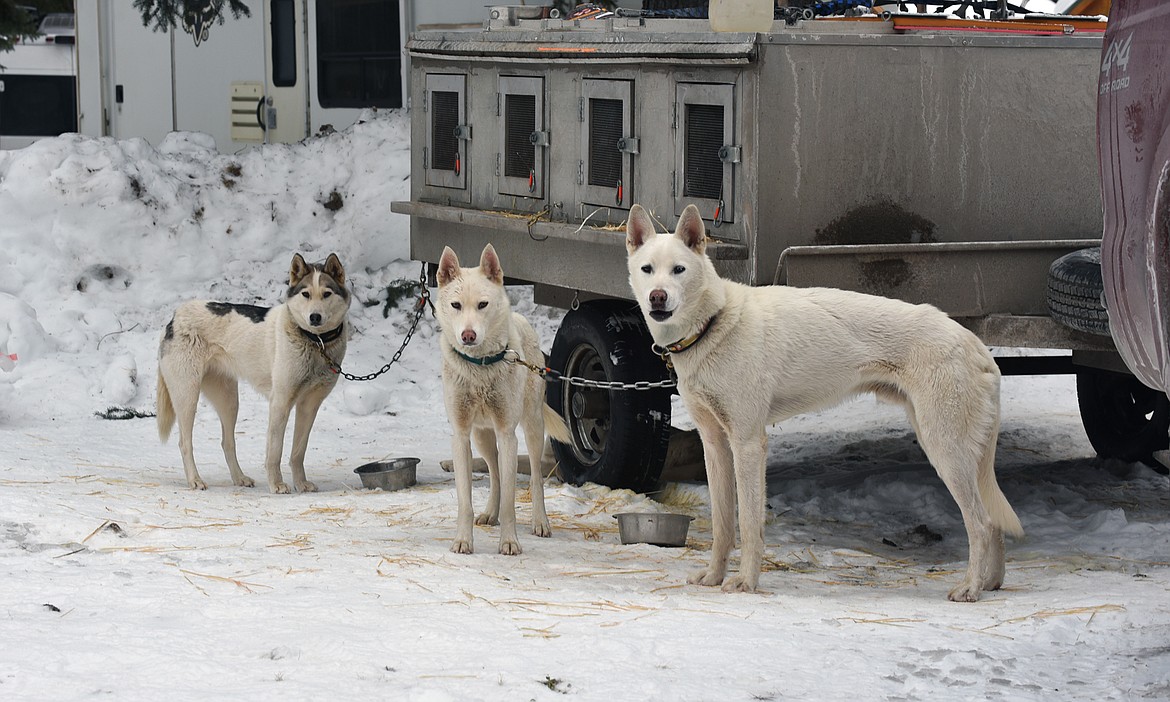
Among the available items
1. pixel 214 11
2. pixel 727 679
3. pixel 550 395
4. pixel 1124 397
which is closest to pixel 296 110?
pixel 214 11

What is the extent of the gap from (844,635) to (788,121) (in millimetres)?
2479

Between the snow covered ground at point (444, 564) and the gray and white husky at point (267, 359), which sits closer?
the snow covered ground at point (444, 564)

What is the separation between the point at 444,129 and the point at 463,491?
324 centimetres

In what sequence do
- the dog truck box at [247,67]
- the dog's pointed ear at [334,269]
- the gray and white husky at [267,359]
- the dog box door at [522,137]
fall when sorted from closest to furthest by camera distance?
1. the dog box door at [522,137]
2. the gray and white husky at [267,359]
3. the dog's pointed ear at [334,269]
4. the dog truck box at [247,67]

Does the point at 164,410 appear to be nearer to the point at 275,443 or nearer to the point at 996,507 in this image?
the point at 275,443

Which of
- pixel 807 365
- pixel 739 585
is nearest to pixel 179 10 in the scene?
pixel 807 365

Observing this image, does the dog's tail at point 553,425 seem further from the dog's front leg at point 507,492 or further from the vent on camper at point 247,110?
the vent on camper at point 247,110

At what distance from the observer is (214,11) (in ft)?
47.0

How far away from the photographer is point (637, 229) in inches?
221

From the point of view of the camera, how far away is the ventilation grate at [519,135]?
7742 mm

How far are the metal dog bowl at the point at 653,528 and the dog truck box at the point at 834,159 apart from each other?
70 cm

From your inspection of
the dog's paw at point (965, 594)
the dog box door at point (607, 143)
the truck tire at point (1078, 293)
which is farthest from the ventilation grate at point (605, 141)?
the dog's paw at point (965, 594)

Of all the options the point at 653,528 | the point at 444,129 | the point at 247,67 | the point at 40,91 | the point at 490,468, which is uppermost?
the point at 247,67

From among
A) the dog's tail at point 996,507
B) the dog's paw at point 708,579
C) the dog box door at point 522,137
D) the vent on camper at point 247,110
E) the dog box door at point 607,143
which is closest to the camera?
the dog's tail at point 996,507
